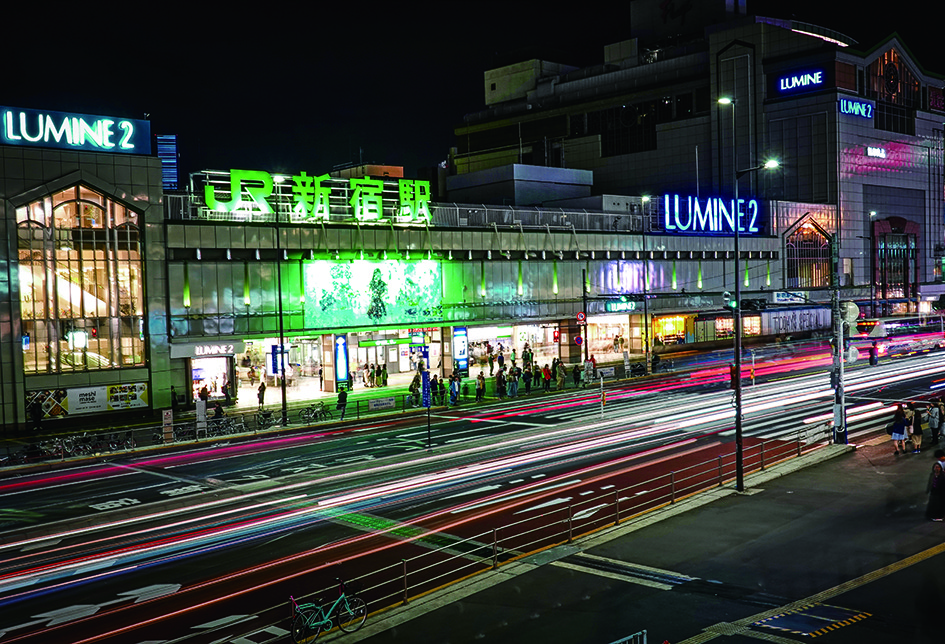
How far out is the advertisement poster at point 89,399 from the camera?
1660 inches

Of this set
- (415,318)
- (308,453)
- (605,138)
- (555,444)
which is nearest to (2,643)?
(308,453)

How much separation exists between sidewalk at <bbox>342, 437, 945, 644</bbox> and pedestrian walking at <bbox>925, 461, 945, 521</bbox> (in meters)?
0.32

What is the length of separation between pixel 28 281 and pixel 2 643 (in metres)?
31.7

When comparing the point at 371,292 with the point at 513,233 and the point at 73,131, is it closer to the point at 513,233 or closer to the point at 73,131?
the point at 513,233

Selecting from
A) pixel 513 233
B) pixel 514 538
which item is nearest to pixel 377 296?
pixel 513 233

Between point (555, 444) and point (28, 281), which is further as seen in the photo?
point (28, 281)

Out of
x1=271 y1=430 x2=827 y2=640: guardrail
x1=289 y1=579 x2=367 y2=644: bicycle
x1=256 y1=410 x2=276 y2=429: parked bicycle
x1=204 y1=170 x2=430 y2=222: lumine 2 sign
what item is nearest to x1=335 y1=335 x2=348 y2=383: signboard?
x1=204 y1=170 x2=430 y2=222: lumine 2 sign

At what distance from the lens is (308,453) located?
34.8 meters

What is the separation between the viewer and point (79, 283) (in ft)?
144

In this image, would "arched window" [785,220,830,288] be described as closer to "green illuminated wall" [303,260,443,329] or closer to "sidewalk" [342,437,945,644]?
"green illuminated wall" [303,260,443,329]

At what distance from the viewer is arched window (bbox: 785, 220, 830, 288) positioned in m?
89.6

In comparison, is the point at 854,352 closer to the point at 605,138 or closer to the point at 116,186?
the point at 116,186

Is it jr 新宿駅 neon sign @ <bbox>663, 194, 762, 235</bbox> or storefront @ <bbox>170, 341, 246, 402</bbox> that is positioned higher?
jr 新宿駅 neon sign @ <bbox>663, 194, 762, 235</bbox>

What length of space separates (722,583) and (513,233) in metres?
47.9
